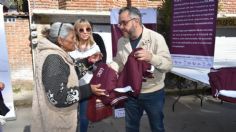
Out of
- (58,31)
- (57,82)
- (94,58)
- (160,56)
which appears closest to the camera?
(57,82)

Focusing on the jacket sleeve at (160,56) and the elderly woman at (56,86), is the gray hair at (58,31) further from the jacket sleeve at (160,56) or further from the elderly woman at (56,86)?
the jacket sleeve at (160,56)

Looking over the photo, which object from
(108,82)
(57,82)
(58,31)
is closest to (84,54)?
(108,82)

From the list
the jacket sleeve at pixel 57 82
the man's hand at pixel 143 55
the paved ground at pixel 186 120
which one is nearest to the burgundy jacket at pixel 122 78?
the man's hand at pixel 143 55

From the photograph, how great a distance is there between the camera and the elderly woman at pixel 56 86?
2379 millimetres

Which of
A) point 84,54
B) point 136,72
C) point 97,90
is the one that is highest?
point 84,54

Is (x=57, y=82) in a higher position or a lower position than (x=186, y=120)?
higher

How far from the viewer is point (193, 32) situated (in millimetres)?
5828

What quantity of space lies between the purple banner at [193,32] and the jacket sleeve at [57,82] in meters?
3.55

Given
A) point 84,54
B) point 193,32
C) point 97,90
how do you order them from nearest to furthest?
point 97,90 < point 84,54 < point 193,32

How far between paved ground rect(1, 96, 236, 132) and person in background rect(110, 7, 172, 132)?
2.16m

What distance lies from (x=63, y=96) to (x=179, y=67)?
152 inches

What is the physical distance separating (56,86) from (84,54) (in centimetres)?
141

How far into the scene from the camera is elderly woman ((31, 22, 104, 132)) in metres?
2.38

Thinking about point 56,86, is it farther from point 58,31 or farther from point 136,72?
point 136,72
